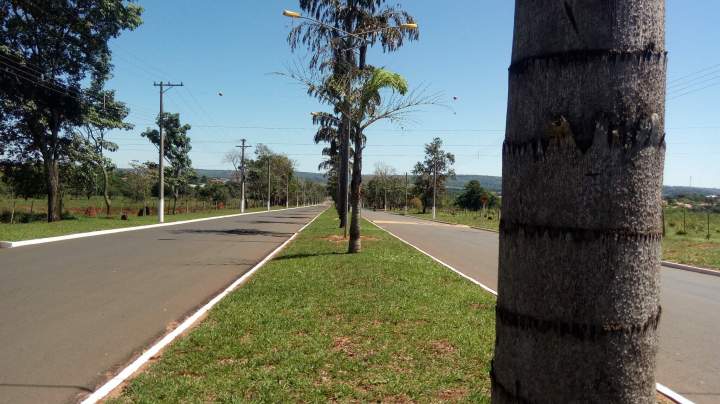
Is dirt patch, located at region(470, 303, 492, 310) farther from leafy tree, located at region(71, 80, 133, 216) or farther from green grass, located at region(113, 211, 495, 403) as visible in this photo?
leafy tree, located at region(71, 80, 133, 216)

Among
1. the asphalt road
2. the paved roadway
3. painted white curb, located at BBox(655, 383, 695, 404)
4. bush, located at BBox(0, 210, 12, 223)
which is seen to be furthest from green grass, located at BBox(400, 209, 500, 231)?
bush, located at BBox(0, 210, 12, 223)

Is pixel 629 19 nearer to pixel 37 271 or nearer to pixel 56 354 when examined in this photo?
pixel 56 354

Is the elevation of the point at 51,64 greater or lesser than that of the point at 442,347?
greater

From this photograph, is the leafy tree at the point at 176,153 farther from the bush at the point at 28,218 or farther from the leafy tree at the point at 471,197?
the leafy tree at the point at 471,197

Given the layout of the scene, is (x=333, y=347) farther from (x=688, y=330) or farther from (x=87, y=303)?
(x=688, y=330)

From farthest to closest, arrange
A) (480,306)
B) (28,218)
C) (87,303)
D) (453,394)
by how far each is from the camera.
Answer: (28,218), (87,303), (480,306), (453,394)

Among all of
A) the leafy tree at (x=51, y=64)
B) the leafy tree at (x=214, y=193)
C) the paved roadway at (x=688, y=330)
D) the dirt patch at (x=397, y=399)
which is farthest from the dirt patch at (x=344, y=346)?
the leafy tree at (x=214, y=193)

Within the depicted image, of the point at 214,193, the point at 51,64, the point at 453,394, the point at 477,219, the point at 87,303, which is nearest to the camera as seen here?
the point at 453,394

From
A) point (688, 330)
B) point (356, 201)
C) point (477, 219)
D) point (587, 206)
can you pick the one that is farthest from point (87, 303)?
point (477, 219)

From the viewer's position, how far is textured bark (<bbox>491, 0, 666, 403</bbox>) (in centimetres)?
95

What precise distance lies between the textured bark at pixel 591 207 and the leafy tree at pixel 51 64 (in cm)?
2767

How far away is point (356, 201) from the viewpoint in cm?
Result: 1420

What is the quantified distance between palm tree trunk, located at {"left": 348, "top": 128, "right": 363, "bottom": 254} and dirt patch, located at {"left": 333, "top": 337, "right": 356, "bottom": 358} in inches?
328

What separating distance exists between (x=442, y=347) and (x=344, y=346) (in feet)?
3.35
